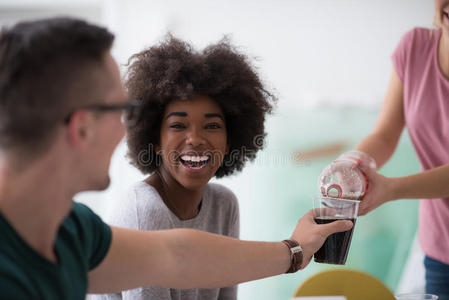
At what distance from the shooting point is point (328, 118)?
3732 millimetres

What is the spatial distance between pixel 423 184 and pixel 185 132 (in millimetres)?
838

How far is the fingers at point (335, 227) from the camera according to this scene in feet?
4.34

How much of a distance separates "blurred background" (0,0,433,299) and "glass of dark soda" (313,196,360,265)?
7.38 ft

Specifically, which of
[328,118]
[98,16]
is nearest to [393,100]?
[328,118]

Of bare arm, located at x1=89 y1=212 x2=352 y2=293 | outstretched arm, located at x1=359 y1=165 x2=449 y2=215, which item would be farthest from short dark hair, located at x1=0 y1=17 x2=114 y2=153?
outstretched arm, located at x1=359 y1=165 x2=449 y2=215

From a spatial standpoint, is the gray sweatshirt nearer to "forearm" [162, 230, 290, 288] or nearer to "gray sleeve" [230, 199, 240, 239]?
"gray sleeve" [230, 199, 240, 239]

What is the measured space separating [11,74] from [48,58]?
0.07 meters

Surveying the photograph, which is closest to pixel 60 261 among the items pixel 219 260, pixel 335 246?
pixel 219 260

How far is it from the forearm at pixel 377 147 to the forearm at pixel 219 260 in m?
0.73

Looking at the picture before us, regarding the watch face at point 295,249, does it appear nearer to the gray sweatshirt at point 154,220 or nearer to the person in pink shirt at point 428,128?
the gray sweatshirt at point 154,220

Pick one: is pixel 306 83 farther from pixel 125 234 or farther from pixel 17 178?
pixel 17 178

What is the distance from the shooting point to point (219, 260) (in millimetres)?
1213

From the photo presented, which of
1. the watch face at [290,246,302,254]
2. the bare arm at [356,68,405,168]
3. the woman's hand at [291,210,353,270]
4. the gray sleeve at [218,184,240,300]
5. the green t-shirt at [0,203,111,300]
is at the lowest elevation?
the gray sleeve at [218,184,240,300]

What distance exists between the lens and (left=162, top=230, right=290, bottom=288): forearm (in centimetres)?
Result: 117
